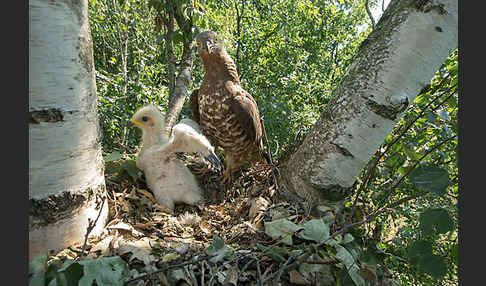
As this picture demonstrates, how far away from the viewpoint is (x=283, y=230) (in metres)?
1.01

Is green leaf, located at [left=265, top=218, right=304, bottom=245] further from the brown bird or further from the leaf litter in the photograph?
the brown bird

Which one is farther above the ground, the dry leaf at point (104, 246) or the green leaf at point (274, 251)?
the green leaf at point (274, 251)

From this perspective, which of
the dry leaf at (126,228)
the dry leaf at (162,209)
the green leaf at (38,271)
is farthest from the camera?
the dry leaf at (162,209)

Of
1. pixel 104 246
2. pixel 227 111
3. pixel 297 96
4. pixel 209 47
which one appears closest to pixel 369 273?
pixel 104 246

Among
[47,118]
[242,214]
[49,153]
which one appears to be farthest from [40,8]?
[242,214]

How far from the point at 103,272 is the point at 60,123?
520mm

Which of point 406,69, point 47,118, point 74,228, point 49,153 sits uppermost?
point 406,69

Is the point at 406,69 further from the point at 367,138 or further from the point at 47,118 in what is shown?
the point at 47,118

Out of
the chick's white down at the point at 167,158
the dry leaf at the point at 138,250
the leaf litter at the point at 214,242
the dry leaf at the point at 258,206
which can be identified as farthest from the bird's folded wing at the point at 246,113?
the dry leaf at the point at 138,250

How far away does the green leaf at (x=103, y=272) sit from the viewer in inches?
29.2

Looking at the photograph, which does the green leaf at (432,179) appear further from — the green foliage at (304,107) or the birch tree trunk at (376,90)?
the birch tree trunk at (376,90)

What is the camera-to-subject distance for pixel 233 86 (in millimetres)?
2209

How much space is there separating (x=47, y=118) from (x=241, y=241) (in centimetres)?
86

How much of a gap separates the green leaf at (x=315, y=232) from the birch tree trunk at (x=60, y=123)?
2.43ft
